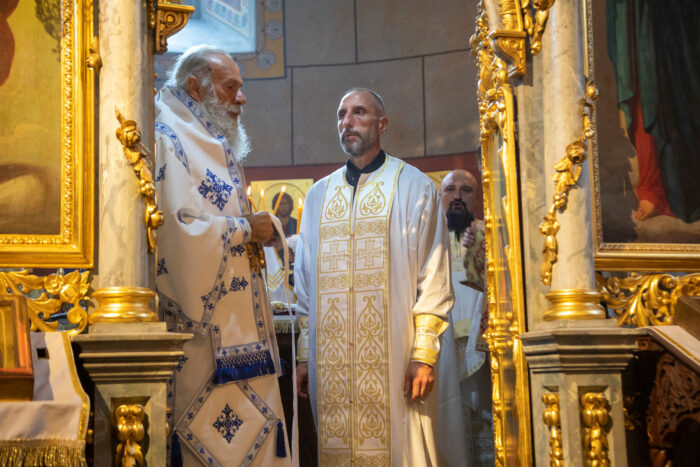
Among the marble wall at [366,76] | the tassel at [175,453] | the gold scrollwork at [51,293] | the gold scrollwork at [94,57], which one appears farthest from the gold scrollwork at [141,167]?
the marble wall at [366,76]

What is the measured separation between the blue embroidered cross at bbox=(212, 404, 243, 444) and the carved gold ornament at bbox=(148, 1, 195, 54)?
1638 mm

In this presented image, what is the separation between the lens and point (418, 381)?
15.5 feet

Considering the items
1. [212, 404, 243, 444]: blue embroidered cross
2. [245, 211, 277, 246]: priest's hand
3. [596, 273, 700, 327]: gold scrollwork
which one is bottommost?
[212, 404, 243, 444]: blue embroidered cross

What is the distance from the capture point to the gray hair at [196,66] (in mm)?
4559

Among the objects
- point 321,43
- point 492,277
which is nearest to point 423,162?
point 321,43

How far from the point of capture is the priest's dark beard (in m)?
7.01

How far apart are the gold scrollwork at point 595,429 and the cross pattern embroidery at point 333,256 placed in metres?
1.80

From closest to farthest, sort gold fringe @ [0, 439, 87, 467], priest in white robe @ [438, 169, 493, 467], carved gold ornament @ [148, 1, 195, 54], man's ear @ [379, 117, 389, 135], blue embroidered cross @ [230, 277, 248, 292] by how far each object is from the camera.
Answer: gold fringe @ [0, 439, 87, 467] < carved gold ornament @ [148, 1, 195, 54] < blue embroidered cross @ [230, 277, 248, 292] < man's ear @ [379, 117, 389, 135] < priest in white robe @ [438, 169, 493, 467]

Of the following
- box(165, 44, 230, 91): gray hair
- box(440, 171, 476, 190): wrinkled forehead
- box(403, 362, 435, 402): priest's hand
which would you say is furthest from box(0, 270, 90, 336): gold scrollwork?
box(440, 171, 476, 190): wrinkled forehead

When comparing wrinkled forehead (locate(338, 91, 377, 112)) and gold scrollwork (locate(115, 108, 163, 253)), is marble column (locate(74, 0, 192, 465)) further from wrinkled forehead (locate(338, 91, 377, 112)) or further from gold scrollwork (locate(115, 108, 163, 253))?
wrinkled forehead (locate(338, 91, 377, 112))

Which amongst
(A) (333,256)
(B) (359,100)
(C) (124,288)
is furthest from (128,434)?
(B) (359,100)

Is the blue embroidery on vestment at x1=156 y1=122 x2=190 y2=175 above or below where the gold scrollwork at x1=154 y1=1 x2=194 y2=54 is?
below

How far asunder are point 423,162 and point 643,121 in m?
3.92

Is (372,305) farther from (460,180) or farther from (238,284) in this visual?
(460,180)
